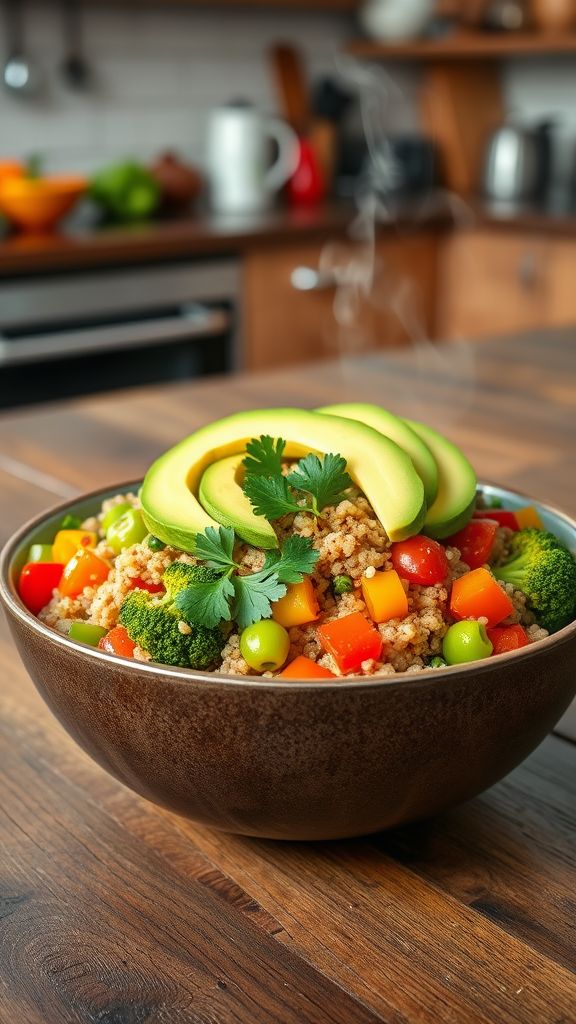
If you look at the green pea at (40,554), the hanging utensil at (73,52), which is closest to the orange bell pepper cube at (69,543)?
the green pea at (40,554)

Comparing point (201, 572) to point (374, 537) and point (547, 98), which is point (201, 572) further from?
point (547, 98)

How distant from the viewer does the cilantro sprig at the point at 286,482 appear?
68cm

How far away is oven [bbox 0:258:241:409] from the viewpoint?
2953 millimetres

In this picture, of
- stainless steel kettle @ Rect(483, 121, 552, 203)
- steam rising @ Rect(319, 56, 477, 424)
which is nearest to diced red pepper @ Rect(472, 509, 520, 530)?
steam rising @ Rect(319, 56, 477, 424)

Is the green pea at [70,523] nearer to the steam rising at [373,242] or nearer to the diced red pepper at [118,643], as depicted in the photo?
the diced red pepper at [118,643]

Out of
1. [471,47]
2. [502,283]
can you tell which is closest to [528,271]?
[502,283]

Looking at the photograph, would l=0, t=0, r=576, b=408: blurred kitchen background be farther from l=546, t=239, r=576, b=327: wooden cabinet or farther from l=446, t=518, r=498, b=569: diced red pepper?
l=446, t=518, r=498, b=569: diced red pepper

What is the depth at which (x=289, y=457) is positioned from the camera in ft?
2.49

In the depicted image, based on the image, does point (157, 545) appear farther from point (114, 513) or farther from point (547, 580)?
point (547, 580)

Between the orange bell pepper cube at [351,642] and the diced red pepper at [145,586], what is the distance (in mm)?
109

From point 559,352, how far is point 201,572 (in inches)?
57.7

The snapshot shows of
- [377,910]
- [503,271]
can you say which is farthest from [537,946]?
[503,271]

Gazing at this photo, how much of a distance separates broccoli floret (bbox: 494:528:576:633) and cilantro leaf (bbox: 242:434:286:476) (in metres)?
0.16

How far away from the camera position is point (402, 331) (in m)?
4.03
